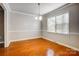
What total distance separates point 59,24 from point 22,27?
5.60ft

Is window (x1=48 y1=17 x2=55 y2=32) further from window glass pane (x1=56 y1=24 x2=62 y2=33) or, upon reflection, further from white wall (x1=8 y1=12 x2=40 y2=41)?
white wall (x1=8 y1=12 x2=40 y2=41)

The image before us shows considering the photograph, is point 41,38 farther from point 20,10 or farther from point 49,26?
point 20,10

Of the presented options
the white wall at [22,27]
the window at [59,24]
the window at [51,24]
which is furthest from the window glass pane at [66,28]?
the white wall at [22,27]

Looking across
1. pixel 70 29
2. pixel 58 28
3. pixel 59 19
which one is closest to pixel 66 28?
pixel 70 29

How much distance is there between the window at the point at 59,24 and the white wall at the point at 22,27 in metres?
0.61

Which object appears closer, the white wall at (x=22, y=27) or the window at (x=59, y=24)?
the window at (x=59, y=24)

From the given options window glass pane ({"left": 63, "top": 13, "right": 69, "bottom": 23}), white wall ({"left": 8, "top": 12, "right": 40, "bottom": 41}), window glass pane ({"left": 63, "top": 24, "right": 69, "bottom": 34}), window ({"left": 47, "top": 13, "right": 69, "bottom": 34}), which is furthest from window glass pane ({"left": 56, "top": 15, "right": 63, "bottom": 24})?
white wall ({"left": 8, "top": 12, "right": 40, "bottom": 41})

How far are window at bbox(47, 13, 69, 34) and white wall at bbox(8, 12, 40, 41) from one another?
61 centimetres

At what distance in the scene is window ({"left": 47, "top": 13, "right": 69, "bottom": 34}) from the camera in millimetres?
3000

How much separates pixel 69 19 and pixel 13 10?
262cm

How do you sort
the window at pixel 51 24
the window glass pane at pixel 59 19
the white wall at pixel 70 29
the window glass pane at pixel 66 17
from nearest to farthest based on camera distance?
the white wall at pixel 70 29 < the window glass pane at pixel 66 17 < the window glass pane at pixel 59 19 < the window at pixel 51 24

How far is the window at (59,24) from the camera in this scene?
9.84 feet

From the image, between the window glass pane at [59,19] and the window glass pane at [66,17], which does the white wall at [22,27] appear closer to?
the window glass pane at [59,19]

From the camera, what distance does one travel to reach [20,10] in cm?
354
